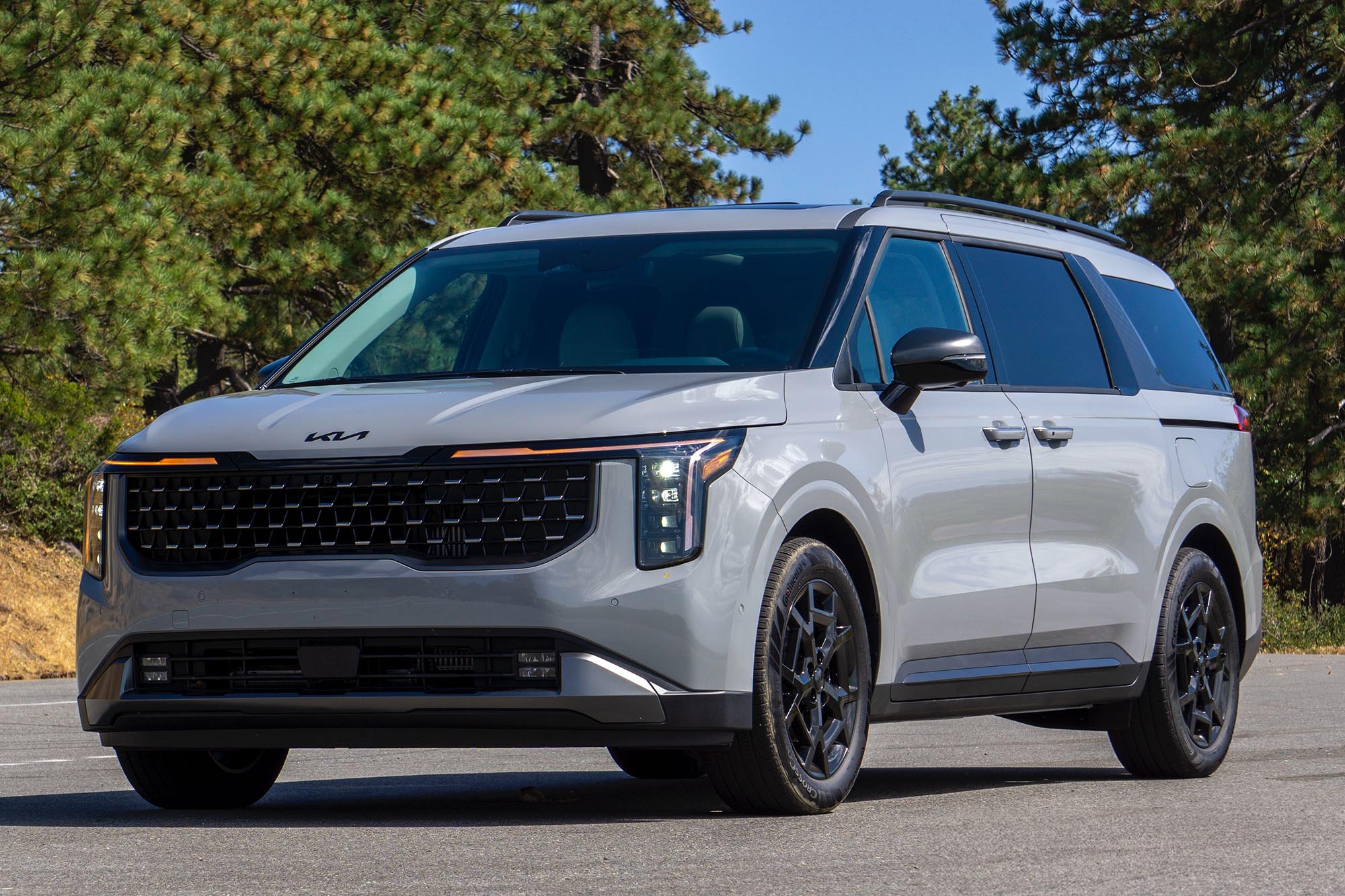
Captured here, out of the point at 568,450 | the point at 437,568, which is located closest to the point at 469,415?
the point at 568,450

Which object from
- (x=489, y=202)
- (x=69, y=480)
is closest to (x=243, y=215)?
(x=489, y=202)

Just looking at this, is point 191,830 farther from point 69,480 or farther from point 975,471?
point 69,480

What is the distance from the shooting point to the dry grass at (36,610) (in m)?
23.2

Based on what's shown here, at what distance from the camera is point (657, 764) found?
8961 millimetres

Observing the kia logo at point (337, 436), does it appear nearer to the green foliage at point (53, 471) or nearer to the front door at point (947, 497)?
the front door at point (947, 497)

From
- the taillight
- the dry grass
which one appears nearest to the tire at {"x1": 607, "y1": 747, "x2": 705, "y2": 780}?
the taillight

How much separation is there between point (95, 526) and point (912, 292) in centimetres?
309

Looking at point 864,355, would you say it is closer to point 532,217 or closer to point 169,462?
point 532,217

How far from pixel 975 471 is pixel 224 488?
275 cm

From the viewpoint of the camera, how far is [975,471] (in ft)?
25.9

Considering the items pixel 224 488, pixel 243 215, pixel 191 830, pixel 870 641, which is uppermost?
pixel 243 215

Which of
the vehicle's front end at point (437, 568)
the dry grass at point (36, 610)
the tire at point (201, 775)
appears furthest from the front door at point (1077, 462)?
the dry grass at point (36, 610)

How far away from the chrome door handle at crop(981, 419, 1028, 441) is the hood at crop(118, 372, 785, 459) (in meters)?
1.30

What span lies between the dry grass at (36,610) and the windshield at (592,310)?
1463cm
